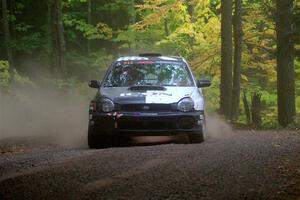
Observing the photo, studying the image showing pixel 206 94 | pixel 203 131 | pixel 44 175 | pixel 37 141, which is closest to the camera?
pixel 44 175

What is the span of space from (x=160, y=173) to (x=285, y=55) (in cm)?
1088

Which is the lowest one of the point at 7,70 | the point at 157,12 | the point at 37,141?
the point at 37,141

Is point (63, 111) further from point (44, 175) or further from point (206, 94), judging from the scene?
point (44, 175)

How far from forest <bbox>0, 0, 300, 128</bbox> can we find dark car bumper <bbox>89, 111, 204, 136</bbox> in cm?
547

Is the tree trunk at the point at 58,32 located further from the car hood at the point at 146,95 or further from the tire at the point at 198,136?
the tire at the point at 198,136

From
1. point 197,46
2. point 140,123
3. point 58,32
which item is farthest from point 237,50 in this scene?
point 140,123

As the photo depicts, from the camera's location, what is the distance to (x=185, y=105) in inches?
450

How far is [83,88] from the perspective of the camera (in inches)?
1110

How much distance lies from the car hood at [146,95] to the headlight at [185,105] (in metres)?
0.09

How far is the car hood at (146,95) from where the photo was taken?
1137 centimetres

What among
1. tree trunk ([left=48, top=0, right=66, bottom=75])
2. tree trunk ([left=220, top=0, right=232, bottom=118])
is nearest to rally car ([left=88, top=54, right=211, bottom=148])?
tree trunk ([left=220, top=0, right=232, bottom=118])

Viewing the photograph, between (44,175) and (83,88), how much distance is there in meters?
20.6

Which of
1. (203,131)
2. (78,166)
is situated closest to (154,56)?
(203,131)

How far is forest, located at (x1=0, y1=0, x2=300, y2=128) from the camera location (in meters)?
17.9
